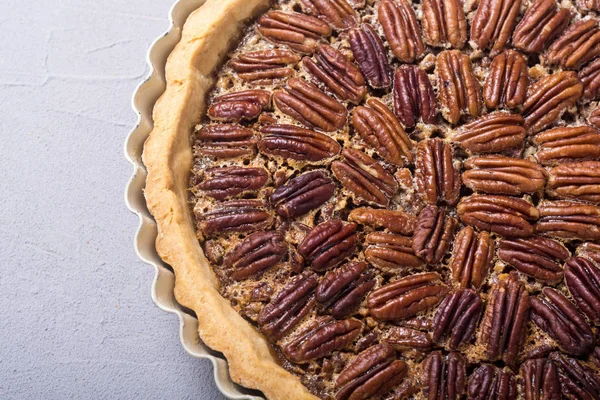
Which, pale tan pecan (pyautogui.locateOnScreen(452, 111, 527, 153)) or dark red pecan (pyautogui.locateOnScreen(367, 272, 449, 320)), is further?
pale tan pecan (pyautogui.locateOnScreen(452, 111, 527, 153))

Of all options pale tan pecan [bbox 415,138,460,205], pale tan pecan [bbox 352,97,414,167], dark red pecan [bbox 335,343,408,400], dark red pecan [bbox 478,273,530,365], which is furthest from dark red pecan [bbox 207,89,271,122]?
dark red pecan [bbox 478,273,530,365]

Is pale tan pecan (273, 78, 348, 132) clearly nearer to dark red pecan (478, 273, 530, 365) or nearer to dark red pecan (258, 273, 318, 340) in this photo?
dark red pecan (258, 273, 318, 340)

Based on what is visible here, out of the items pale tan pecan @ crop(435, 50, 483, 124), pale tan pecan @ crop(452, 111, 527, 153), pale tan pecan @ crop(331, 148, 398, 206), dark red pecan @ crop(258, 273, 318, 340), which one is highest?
pale tan pecan @ crop(435, 50, 483, 124)

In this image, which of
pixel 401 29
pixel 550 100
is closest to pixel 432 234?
pixel 550 100

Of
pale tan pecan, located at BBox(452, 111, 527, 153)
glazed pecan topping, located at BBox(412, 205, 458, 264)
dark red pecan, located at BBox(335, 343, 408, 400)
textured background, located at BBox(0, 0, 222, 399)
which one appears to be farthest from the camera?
textured background, located at BBox(0, 0, 222, 399)

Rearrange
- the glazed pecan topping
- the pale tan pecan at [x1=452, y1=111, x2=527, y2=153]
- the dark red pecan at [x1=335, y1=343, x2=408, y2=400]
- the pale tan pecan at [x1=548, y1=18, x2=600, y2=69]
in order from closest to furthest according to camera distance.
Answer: the dark red pecan at [x1=335, y1=343, x2=408, y2=400] < the glazed pecan topping < the pale tan pecan at [x1=452, y1=111, x2=527, y2=153] < the pale tan pecan at [x1=548, y1=18, x2=600, y2=69]

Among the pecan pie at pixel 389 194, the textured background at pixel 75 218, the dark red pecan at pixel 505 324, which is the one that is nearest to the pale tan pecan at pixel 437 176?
the pecan pie at pixel 389 194

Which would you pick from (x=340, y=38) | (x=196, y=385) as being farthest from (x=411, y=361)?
(x=340, y=38)
